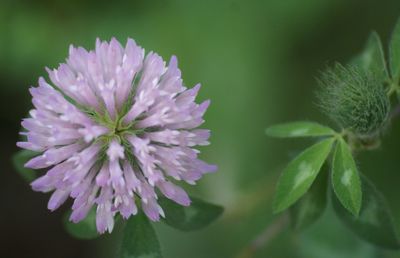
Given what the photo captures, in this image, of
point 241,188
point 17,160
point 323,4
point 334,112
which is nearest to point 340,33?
point 323,4

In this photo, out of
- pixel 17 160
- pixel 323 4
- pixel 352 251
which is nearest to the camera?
pixel 17 160

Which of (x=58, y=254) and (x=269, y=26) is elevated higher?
(x=269, y=26)

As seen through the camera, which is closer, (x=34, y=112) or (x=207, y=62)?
(x=34, y=112)

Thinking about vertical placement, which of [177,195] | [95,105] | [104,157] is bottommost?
[177,195]

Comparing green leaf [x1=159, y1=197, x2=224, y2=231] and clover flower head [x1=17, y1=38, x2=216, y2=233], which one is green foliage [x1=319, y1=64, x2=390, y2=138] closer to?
clover flower head [x1=17, y1=38, x2=216, y2=233]

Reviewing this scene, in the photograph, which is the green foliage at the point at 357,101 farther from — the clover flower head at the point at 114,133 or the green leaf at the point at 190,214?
the green leaf at the point at 190,214

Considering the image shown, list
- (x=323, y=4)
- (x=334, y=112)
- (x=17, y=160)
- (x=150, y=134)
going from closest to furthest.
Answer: (x=150, y=134)
(x=334, y=112)
(x=17, y=160)
(x=323, y=4)

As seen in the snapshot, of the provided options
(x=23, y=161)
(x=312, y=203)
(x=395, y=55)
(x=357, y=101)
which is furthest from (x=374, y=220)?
(x=23, y=161)

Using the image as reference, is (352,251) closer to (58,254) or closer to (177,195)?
(177,195)
